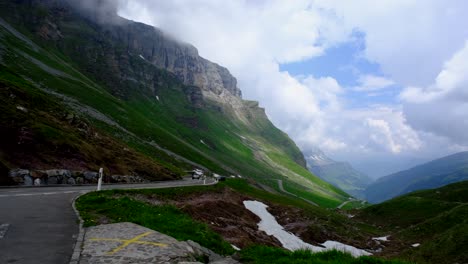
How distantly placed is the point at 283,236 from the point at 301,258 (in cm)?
3537

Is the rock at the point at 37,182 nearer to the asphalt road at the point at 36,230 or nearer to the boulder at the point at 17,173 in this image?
the boulder at the point at 17,173

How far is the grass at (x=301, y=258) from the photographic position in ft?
46.3

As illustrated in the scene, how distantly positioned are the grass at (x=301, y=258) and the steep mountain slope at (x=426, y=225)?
94.4ft

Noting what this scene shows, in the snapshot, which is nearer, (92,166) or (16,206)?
(16,206)

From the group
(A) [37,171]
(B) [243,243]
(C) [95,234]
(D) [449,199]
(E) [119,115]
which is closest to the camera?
(C) [95,234]

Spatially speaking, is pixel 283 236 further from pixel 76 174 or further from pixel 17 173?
pixel 17 173

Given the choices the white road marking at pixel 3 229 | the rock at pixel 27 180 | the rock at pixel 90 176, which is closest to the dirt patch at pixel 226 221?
the rock at pixel 90 176

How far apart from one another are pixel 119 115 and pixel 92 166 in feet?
502

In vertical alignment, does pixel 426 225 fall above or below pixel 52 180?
below

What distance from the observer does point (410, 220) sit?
85.6 meters

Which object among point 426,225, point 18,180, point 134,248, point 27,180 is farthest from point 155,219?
point 426,225

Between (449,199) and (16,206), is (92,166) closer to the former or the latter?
(16,206)

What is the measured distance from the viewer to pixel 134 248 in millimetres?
14562

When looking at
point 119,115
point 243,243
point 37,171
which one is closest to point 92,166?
point 37,171
